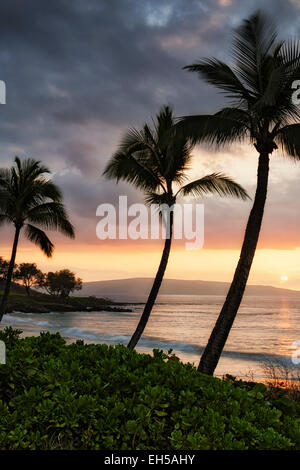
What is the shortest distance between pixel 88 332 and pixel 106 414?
57128 mm

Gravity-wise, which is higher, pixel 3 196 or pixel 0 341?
pixel 3 196

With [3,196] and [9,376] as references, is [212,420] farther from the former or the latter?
[3,196]

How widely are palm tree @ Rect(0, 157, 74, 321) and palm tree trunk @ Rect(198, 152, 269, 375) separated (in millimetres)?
14415

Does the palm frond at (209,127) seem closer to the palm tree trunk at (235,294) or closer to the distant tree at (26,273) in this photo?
the palm tree trunk at (235,294)

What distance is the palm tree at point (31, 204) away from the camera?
24281 mm

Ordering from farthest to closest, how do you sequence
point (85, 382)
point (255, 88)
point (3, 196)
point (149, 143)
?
1. point (3, 196)
2. point (149, 143)
3. point (255, 88)
4. point (85, 382)

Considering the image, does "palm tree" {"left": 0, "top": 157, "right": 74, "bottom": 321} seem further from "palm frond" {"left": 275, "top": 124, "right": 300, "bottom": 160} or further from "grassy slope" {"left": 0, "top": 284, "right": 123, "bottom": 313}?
"grassy slope" {"left": 0, "top": 284, "right": 123, "bottom": 313}

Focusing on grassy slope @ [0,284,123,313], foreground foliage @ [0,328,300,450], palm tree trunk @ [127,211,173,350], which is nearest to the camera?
foreground foliage @ [0,328,300,450]

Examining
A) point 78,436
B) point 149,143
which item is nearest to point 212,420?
point 78,436

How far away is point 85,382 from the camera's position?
4.51m

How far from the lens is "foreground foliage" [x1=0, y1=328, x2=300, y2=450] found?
3.91m

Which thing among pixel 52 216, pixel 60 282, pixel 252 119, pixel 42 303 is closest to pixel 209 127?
pixel 252 119

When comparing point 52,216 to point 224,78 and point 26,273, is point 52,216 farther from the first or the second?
point 26,273

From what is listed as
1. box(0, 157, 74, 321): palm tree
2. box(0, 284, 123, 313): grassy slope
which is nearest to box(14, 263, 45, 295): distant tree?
box(0, 284, 123, 313): grassy slope
